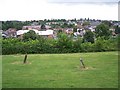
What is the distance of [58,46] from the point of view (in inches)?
647

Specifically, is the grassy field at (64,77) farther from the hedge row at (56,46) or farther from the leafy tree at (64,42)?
the leafy tree at (64,42)

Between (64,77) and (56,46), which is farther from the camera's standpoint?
(56,46)

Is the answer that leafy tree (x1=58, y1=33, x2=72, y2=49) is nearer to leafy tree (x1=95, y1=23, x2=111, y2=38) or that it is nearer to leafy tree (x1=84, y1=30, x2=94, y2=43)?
leafy tree (x1=84, y1=30, x2=94, y2=43)

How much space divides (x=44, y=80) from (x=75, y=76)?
3.30ft

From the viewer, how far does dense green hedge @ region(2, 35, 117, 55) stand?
15922 mm

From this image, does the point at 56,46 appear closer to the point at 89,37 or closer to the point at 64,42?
the point at 64,42


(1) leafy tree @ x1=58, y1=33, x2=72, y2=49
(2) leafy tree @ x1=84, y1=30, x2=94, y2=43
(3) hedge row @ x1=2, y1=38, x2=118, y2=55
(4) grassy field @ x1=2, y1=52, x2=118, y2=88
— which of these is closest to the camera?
(4) grassy field @ x1=2, y1=52, x2=118, y2=88

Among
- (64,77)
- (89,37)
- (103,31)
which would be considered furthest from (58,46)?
(64,77)

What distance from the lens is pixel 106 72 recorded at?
8.38 m

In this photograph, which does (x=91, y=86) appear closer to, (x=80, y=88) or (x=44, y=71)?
(x=80, y=88)

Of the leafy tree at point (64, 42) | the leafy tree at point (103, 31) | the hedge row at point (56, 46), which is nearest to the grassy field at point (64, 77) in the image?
the hedge row at point (56, 46)

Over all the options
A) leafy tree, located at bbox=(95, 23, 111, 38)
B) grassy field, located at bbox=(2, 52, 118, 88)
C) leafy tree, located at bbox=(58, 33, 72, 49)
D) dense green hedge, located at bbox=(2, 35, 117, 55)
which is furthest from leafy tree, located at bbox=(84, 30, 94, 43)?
grassy field, located at bbox=(2, 52, 118, 88)

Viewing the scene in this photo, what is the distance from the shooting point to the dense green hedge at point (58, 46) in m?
15.9

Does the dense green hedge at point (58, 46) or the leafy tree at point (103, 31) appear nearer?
the dense green hedge at point (58, 46)
